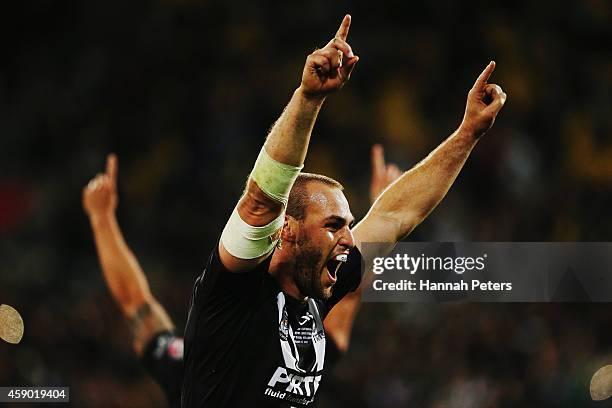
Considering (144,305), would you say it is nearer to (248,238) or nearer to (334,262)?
(334,262)

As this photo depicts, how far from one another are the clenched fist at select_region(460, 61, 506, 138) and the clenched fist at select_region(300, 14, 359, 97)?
1.20 meters

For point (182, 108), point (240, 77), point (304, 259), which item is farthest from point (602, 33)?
point (304, 259)

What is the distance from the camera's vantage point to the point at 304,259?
302 centimetres

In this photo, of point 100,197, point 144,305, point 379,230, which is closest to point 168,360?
point 144,305

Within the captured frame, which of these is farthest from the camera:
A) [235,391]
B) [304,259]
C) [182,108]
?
[182,108]

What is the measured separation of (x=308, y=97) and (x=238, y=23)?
7172 mm

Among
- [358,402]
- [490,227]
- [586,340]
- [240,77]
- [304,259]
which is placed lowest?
[304,259]

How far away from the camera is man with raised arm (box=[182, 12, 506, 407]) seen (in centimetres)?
235

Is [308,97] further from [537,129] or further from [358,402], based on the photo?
[537,129]

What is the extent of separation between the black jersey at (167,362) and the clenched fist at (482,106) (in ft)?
7.20

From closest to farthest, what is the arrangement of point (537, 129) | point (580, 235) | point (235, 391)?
point (235, 391) < point (580, 235) < point (537, 129)

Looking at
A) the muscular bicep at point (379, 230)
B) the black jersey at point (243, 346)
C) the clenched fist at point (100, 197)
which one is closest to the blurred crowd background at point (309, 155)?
the clenched fist at point (100, 197)

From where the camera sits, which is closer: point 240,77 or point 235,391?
point 235,391

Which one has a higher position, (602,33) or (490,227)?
(602,33)
